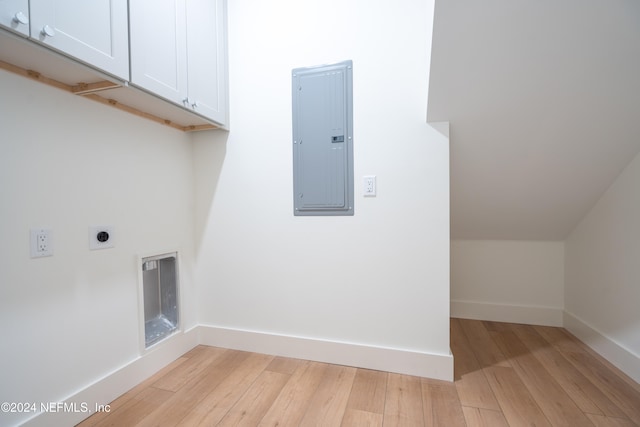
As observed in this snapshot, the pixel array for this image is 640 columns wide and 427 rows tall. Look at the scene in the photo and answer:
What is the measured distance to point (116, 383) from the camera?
4.64 ft

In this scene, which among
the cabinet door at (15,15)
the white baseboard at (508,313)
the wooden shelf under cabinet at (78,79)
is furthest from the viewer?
the white baseboard at (508,313)

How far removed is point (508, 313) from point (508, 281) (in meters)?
0.27

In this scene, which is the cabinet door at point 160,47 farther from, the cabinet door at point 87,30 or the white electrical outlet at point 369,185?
the white electrical outlet at point 369,185

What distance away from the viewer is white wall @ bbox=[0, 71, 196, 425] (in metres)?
1.06

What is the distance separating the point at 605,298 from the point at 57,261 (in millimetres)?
3051

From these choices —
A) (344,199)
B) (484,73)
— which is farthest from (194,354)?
(484,73)

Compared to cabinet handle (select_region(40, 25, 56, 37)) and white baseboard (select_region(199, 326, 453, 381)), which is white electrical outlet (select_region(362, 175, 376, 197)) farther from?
cabinet handle (select_region(40, 25, 56, 37))

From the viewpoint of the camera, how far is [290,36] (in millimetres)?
1754

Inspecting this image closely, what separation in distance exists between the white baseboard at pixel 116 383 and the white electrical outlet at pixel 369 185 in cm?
154

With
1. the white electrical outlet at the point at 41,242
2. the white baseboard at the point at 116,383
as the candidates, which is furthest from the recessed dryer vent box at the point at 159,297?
the white electrical outlet at the point at 41,242

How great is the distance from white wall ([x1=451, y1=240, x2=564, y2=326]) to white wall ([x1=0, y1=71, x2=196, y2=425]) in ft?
7.80

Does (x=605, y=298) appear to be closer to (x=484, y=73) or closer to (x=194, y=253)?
(x=484, y=73)

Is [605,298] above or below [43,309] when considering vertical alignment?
below

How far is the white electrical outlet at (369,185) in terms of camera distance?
5.34 ft
